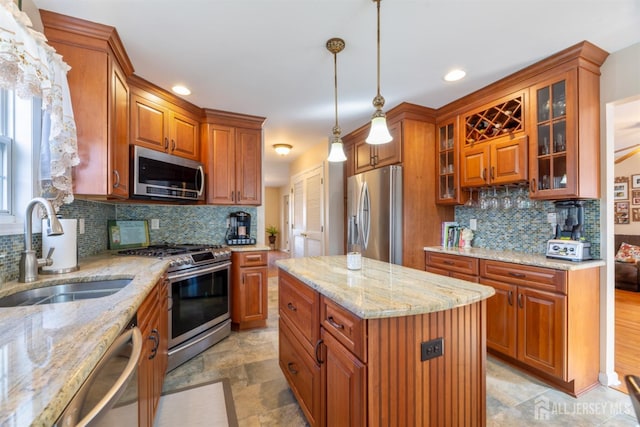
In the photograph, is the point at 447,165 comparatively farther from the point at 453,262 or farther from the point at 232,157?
the point at 232,157

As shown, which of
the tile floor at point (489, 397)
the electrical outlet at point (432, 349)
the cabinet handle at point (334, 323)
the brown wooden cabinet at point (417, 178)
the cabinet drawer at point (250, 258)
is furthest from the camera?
the brown wooden cabinet at point (417, 178)

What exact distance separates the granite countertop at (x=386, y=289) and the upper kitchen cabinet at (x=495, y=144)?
1550 millimetres

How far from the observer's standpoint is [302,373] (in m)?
1.64

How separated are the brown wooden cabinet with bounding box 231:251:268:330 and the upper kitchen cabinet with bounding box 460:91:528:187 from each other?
2323mm

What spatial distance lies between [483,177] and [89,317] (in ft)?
9.84

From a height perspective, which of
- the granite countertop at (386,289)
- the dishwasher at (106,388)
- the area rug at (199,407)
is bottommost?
the area rug at (199,407)

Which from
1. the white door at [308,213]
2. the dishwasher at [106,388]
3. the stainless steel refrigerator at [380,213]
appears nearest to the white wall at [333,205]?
the white door at [308,213]

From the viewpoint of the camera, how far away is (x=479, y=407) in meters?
1.24

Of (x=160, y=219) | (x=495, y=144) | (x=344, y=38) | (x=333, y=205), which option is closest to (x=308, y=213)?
(x=333, y=205)

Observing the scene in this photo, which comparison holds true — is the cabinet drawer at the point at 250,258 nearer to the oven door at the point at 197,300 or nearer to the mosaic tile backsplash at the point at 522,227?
the oven door at the point at 197,300

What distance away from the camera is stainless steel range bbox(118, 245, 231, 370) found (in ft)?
7.51

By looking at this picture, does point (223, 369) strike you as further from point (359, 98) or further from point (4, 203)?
point (359, 98)

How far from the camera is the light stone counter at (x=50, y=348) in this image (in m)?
0.54

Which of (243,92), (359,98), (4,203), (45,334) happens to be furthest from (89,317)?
(359,98)
